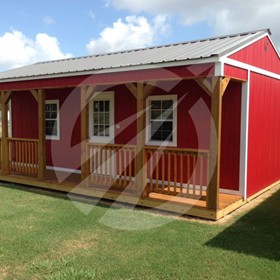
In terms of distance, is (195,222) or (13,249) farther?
(195,222)

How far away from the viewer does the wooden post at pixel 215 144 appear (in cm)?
517

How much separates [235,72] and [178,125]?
77.2 inches

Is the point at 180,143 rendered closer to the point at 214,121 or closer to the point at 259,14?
the point at 214,121

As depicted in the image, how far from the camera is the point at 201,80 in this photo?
5.34m

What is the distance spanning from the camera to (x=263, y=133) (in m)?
7.20

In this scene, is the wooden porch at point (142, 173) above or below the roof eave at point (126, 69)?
below

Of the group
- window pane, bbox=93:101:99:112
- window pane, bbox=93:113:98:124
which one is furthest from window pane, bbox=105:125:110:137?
window pane, bbox=93:101:99:112

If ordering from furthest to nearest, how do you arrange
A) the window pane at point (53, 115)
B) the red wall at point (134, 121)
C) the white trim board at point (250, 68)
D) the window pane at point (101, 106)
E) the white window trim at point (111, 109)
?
the window pane at point (53, 115), the window pane at point (101, 106), the white window trim at point (111, 109), the red wall at point (134, 121), the white trim board at point (250, 68)

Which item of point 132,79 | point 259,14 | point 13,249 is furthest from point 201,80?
point 259,14

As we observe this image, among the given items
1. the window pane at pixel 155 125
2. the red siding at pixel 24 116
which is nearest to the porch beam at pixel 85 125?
the window pane at pixel 155 125

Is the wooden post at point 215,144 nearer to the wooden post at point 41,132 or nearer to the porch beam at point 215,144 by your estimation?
the porch beam at point 215,144

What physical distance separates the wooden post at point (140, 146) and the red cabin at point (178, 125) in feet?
0.06

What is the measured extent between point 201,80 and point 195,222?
2347mm

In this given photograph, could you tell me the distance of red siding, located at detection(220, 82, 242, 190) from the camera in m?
6.44
